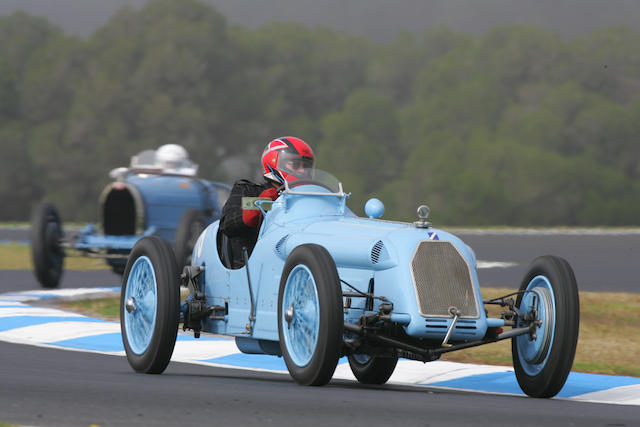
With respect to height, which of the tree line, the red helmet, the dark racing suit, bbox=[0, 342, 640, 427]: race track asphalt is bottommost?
bbox=[0, 342, 640, 427]: race track asphalt

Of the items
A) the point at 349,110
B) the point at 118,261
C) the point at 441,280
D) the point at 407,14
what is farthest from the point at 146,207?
the point at 407,14

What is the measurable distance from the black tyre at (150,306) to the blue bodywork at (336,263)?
42cm

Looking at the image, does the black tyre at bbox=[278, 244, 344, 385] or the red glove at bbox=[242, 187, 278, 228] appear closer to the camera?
the black tyre at bbox=[278, 244, 344, 385]

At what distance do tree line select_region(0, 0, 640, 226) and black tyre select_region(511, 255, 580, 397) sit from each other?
1512 inches

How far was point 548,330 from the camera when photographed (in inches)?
271

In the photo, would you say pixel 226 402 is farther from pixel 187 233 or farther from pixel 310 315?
pixel 187 233

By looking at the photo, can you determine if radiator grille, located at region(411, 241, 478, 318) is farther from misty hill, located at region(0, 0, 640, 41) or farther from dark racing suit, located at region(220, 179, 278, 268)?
misty hill, located at region(0, 0, 640, 41)

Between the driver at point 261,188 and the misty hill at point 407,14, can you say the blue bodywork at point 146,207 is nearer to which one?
the driver at point 261,188

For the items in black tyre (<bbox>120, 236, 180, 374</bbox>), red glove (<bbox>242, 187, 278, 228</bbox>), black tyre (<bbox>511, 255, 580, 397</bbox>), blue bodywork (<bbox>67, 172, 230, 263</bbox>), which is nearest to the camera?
black tyre (<bbox>511, 255, 580, 397</bbox>)

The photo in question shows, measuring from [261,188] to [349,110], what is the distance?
171 ft

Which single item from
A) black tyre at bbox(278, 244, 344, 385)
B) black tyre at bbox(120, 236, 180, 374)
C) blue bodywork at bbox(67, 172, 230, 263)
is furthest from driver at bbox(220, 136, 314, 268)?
blue bodywork at bbox(67, 172, 230, 263)

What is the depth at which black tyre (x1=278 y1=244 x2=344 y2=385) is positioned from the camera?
6453 mm

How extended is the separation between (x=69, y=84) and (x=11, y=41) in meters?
7.15

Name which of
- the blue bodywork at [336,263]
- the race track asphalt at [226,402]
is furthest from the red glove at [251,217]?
the race track asphalt at [226,402]
